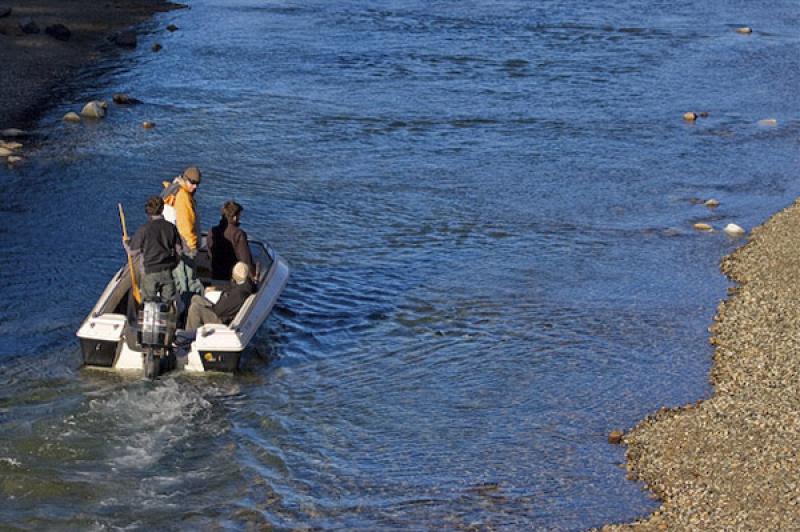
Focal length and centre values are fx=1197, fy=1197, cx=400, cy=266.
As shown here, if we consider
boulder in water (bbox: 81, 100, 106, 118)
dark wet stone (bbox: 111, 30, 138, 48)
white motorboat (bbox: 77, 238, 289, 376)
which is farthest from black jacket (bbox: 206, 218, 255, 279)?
dark wet stone (bbox: 111, 30, 138, 48)

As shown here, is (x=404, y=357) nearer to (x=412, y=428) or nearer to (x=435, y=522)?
(x=412, y=428)

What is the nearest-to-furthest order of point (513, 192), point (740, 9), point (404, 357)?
point (404, 357)
point (513, 192)
point (740, 9)

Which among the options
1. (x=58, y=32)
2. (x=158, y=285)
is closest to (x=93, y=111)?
(x=58, y=32)

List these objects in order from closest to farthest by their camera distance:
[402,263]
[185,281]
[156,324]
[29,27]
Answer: [156,324] → [185,281] → [402,263] → [29,27]

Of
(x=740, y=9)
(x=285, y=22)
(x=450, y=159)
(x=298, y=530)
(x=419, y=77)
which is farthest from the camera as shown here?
(x=740, y=9)

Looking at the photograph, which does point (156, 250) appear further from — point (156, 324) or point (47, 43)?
point (47, 43)

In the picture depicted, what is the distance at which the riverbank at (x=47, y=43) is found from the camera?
91.6 feet

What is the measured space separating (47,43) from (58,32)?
85cm

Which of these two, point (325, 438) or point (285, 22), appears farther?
point (285, 22)

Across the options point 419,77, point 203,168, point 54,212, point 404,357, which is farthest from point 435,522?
point 419,77

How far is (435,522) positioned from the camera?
→ 36.0ft

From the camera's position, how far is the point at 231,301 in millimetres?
13969

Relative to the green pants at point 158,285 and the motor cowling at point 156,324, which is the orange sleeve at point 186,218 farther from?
the motor cowling at point 156,324

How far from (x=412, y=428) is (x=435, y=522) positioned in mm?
2195
